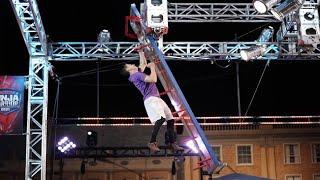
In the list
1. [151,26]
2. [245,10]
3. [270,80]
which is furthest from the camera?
[270,80]

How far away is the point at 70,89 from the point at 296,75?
904 centimetres

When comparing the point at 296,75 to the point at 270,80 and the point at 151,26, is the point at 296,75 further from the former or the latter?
the point at 151,26

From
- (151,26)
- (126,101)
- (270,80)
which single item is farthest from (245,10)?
(126,101)

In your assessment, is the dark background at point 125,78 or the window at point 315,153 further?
the window at point 315,153

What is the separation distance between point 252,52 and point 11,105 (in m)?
6.05

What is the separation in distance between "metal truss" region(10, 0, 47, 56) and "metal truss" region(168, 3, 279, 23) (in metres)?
3.08

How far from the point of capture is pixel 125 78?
19562mm

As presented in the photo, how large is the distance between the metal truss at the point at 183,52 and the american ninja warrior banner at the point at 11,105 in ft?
3.88

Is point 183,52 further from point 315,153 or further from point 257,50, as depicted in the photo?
point 315,153

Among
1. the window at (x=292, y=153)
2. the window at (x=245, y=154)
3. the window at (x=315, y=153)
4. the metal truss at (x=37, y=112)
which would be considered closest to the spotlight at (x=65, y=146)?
the metal truss at (x=37, y=112)

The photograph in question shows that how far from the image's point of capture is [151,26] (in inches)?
403

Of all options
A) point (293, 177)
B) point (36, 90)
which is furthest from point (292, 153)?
point (36, 90)

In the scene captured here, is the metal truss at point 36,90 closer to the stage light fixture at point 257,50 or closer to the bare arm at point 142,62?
the bare arm at point 142,62

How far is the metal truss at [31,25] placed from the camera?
1117 cm
